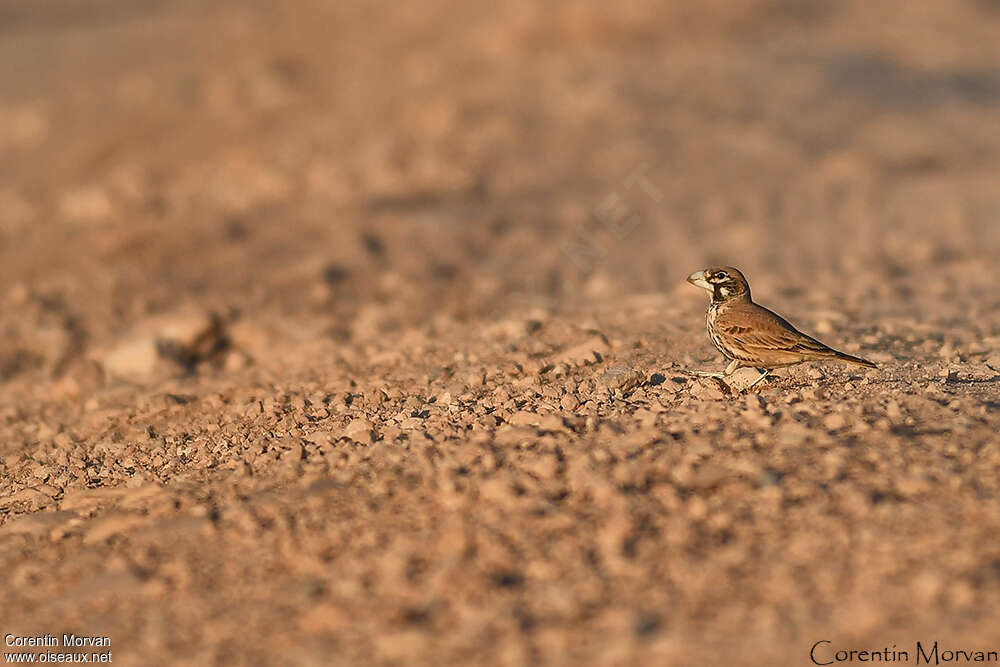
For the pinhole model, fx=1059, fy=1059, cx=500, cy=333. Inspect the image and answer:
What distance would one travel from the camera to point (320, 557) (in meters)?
3.94

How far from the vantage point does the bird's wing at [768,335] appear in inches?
196

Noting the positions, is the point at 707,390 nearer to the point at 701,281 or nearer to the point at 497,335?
the point at 701,281

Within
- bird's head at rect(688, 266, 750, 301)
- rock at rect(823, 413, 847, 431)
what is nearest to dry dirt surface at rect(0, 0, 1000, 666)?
rock at rect(823, 413, 847, 431)

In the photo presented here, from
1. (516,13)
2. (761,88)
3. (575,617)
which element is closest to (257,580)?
(575,617)

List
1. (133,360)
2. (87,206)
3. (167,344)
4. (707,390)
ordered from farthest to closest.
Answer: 1. (87,206)
2. (167,344)
3. (133,360)
4. (707,390)

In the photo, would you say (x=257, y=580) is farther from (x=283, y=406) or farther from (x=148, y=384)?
(x=148, y=384)

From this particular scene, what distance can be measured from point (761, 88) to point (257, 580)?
10997 mm

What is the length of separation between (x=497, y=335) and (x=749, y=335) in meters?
1.90

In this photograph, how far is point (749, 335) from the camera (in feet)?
16.5

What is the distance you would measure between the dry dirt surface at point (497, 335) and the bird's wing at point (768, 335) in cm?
25

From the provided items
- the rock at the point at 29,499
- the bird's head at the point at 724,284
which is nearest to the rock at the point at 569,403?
the bird's head at the point at 724,284

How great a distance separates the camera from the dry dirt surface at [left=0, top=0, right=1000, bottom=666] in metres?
3.61

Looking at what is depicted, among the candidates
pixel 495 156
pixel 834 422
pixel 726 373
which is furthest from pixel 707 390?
pixel 495 156

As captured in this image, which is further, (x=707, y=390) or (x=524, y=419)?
(x=707, y=390)
